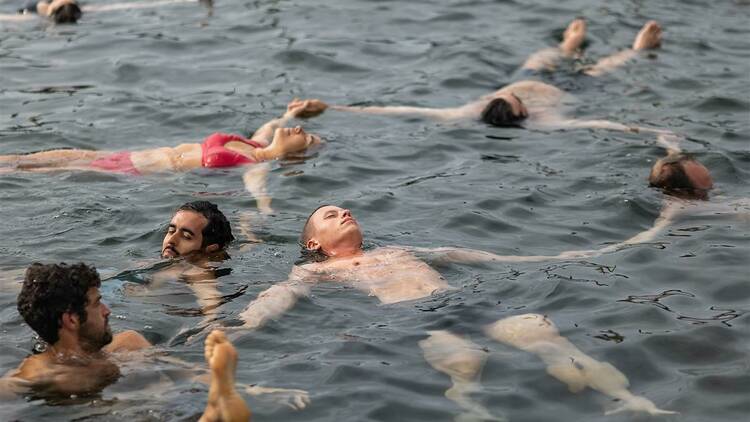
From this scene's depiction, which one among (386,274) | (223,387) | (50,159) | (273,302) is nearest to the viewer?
(223,387)

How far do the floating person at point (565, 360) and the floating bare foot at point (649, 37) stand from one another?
9.54 meters

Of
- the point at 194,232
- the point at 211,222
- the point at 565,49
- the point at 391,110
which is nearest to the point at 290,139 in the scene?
the point at 391,110

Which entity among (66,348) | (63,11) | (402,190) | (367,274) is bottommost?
(402,190)

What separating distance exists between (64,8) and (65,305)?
38.8 feet

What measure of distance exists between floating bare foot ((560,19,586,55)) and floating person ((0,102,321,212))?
5791mm

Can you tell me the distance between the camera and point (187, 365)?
775 centimetres

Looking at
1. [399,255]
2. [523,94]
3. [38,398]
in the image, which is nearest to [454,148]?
[523,94]

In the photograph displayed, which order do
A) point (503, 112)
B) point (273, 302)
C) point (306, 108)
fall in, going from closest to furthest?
point (273, 302) → point (503, 112) → point (306, 108)

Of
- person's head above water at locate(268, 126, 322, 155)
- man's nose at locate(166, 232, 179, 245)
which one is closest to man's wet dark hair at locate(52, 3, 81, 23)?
person's head above water at locate(268, 126, 322, 155)

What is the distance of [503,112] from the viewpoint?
14.0m

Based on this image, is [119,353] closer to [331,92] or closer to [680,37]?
[331,92]

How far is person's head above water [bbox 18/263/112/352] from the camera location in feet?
23.9

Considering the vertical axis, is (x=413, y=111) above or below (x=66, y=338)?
below

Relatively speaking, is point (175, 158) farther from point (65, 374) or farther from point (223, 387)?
point (223, 387)
